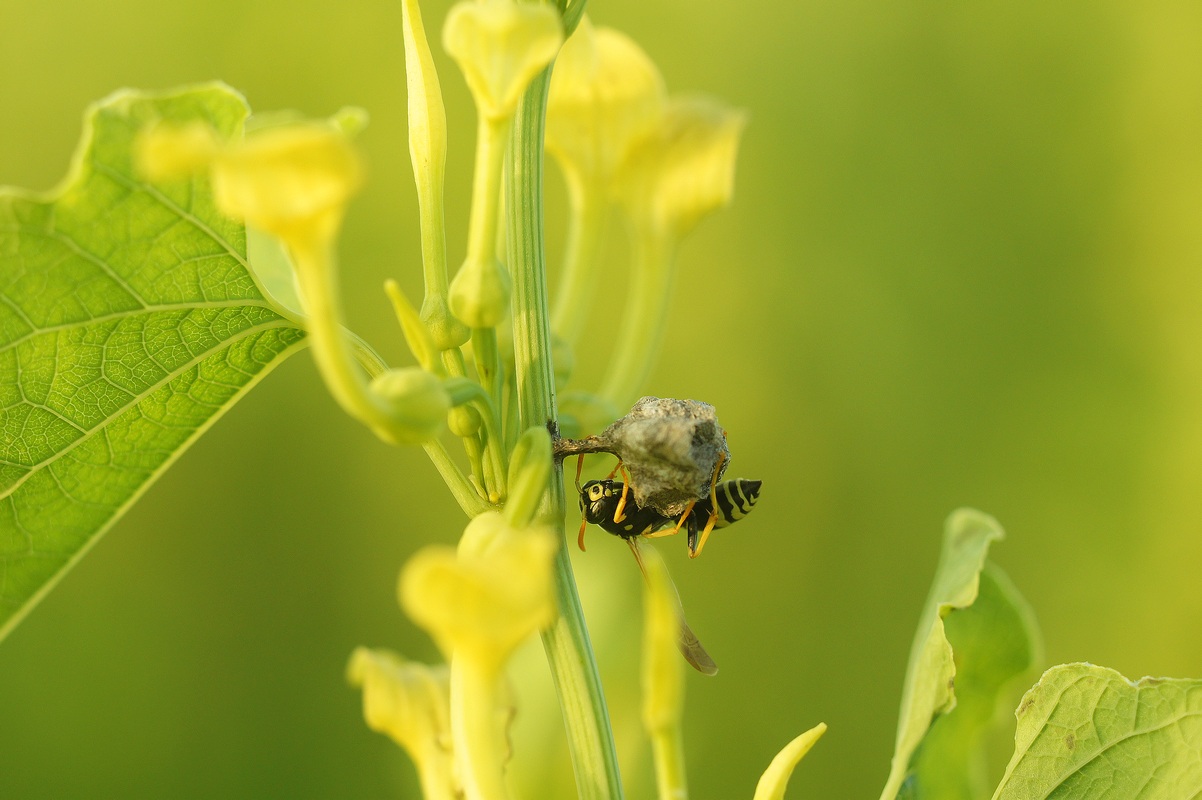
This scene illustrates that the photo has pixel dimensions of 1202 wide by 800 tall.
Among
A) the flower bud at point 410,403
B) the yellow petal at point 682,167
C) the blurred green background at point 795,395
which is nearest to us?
the flower bud at point 410,403

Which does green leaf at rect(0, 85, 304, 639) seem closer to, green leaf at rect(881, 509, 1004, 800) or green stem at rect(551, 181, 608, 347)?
green stem at rect(551, 181, 608, 347)

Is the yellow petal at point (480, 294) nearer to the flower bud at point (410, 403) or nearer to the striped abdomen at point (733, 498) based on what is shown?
the flower bud at point (410, 403)

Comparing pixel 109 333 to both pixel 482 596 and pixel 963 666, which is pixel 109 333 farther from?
pixel 963 666

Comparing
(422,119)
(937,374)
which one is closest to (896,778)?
(422,119)

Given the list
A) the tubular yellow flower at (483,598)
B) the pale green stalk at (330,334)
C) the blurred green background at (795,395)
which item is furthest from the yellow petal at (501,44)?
the blurred green background at (795,395)

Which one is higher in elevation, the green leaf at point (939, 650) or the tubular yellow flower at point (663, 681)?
the tubular yellow flower at point (663, 681)

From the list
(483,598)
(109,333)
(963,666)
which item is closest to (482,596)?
(483,598)

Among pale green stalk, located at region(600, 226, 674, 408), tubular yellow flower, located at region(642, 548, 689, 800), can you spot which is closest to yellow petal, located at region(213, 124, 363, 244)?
tubular yellow flower, located at region(642, 548, 689, 800)
